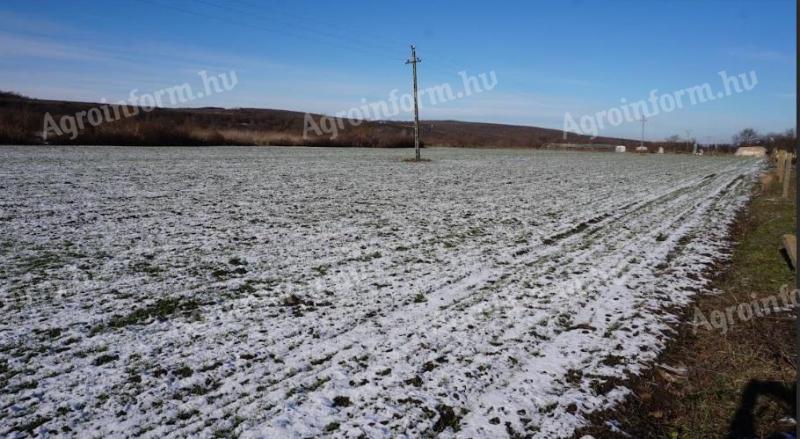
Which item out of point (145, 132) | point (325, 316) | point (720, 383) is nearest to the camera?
point (720, 383)

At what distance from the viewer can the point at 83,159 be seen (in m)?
23.0

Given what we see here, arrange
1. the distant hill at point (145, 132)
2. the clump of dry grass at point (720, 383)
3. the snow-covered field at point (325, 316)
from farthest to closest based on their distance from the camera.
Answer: the distant hill at point (145, 132) → the snow-covered field at point (325, 316) → the clump of dry grass at point (720, 383)

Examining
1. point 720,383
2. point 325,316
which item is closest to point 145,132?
point 325,316

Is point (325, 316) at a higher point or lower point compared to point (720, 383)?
higher

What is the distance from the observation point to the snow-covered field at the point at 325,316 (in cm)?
331

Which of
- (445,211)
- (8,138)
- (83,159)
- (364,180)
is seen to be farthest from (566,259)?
(8,138)

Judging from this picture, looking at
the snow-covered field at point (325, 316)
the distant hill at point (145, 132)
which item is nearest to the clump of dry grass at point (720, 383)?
the snow-covered field at point (325, 316)

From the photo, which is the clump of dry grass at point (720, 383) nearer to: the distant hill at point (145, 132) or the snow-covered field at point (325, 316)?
the snow-covered field at point (325, 316)

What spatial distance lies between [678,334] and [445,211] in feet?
23.8

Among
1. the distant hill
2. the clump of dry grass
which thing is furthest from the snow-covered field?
the distant hill

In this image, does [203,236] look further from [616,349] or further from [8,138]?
A: [8,138]

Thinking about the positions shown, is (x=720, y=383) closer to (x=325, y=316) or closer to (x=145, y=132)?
(x=325, y=316)

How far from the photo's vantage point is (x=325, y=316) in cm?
493

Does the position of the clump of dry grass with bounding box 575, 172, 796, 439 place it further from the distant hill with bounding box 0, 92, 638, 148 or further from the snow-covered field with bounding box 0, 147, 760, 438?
the distant hill with bounding box 0, 92, 638, 148
